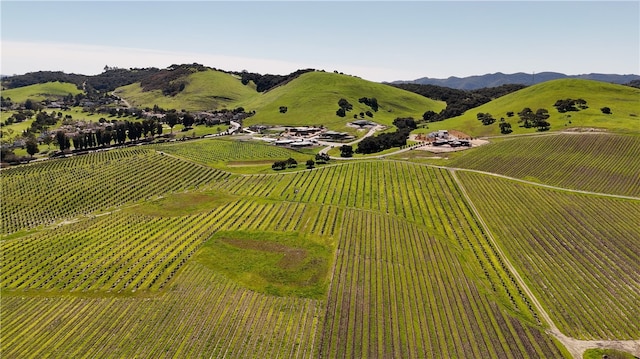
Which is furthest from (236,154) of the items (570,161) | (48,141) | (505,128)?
(570,161)

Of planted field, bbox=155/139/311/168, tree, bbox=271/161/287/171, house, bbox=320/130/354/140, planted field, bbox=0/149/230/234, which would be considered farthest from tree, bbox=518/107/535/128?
planted field, bbox=0/149/230/234

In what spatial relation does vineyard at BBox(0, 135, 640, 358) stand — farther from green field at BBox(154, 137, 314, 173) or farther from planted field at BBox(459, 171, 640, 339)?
green field at BBox(154, 137, 314, 173)

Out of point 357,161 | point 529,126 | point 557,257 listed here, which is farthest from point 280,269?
point 529,126

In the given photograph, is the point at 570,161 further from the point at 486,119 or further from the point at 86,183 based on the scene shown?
the point at 86,183

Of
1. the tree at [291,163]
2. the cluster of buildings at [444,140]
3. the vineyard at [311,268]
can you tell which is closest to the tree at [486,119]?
the cluster of buildings at [444,140]

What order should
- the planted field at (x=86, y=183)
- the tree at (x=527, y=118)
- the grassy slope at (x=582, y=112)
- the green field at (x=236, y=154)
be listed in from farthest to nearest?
1. the tree at (x=527, y=118)
2. the grassy slope at (x=582, y=112)
3. the green field at (x=236, y=154)
4. the planted field at (x=86, y=183)

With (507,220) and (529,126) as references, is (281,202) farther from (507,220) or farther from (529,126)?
(529,126)

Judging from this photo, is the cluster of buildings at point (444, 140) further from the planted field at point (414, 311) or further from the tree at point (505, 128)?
the planted field at point (414, 311)
